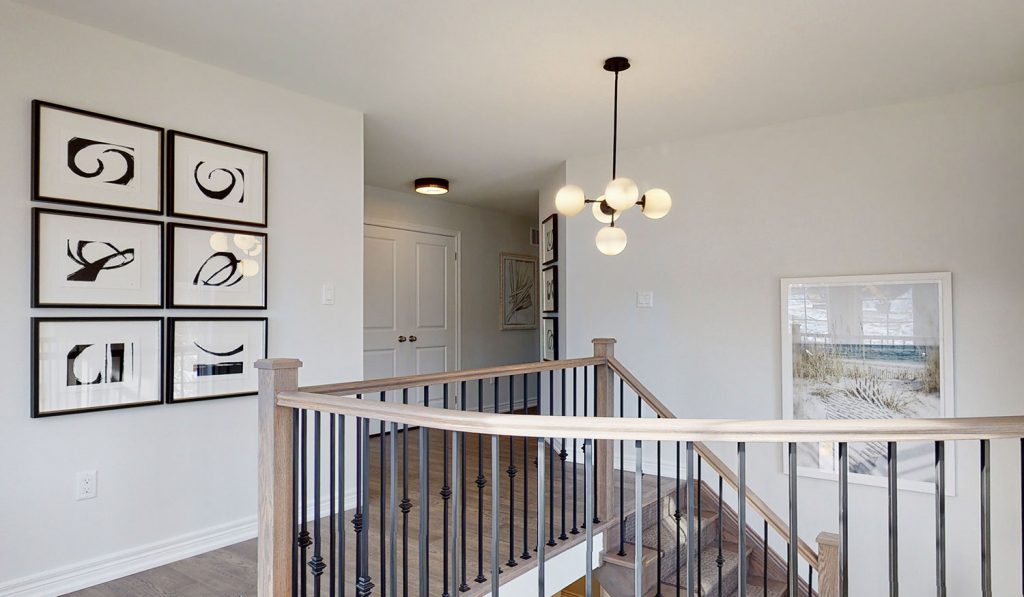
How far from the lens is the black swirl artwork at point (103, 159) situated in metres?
2.50

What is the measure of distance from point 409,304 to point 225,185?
2.95 meters

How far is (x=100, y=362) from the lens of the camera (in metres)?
2.55

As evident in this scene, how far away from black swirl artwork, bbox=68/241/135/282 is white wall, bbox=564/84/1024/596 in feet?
9.65

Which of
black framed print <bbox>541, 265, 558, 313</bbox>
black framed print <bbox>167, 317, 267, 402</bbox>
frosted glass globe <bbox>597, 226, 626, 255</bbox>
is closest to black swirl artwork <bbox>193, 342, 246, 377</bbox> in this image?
black framed print <bbox>167, 317, 267, 402</bbox>

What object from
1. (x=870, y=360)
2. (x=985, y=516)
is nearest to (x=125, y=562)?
(x=985, y=516)

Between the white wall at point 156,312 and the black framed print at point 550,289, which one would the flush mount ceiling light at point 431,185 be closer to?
the black framed print at point 550,289

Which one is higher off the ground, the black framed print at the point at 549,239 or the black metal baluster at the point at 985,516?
the black framed print at the point at 549,239

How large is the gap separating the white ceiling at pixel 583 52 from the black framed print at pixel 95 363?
122cm

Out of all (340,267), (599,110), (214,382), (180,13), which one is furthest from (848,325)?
(180,13)

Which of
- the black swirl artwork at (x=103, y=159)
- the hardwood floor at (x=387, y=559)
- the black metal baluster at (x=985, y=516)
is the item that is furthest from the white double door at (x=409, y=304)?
the black metal baluster at (x=985, y=516)

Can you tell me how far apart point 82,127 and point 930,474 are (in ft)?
14.0

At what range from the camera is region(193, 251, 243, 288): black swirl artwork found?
114 inches

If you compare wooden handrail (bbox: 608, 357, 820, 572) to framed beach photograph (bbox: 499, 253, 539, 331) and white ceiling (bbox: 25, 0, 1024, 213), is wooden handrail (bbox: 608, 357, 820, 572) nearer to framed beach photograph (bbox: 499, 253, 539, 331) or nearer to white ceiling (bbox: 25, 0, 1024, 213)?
white ceiling (bbox: 25, 0, 1024, 213)

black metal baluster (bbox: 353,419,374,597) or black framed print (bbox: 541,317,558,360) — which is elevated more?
black framed print (bbox: 541,317,558,360)
